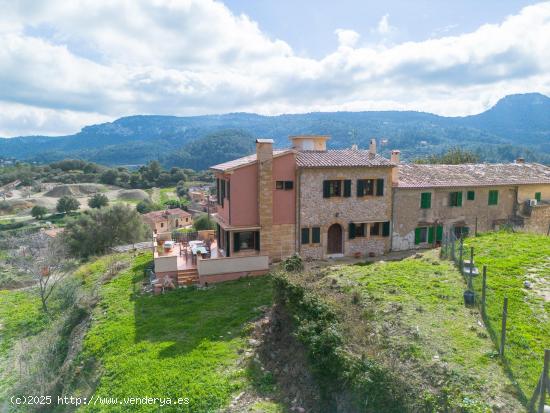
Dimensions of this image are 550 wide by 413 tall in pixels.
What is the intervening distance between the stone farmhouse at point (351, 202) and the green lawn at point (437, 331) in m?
6.61

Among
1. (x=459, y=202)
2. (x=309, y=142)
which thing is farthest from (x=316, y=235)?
(x=459, y=202)

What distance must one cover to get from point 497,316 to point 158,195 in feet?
324

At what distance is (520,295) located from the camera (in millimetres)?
12492

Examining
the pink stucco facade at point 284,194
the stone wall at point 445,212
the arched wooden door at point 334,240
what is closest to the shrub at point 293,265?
the pink stucco facade at point 284,194

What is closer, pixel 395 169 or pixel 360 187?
pixel 360 187

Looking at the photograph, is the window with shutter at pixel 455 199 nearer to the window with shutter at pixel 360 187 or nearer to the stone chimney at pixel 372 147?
the stone chimney at pixel 372 147

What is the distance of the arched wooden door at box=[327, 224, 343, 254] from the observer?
78.3ft

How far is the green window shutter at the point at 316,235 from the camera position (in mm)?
23020

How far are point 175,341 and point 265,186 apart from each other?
10103 millimetres

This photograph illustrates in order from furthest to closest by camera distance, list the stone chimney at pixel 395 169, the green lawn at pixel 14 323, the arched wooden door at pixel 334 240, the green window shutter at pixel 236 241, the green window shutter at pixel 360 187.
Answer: the stone chimney at pixel 395 169
the arched wooden door at pixel 334 240
the green window shutter at pixel 360 187
the green window shutter at pixel 236 241
the green lawn at pixel 14 323

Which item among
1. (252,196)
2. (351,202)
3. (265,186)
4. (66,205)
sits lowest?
(66,205)

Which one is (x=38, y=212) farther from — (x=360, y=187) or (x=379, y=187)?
(x=379, y=187)

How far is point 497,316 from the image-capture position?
10844 millimetres

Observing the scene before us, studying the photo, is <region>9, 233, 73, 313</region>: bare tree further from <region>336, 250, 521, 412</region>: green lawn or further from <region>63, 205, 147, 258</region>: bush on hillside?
<region>336, 250, 521, 412</region>: green lawn
